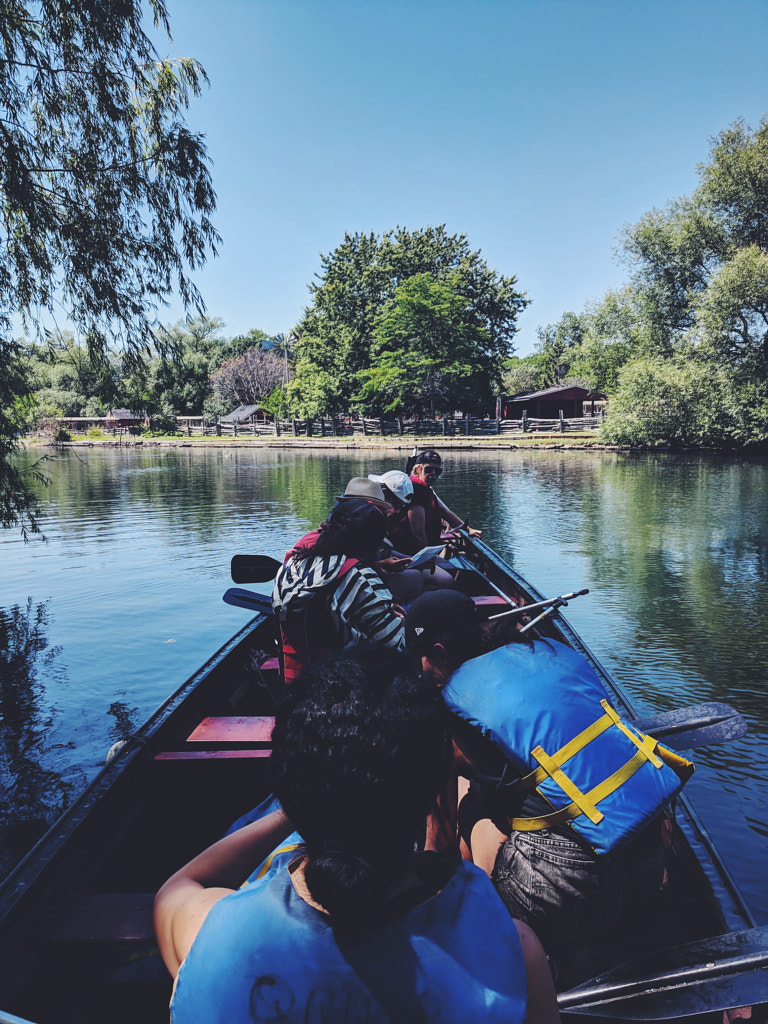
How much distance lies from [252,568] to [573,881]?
3.45 m

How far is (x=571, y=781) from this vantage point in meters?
2.01

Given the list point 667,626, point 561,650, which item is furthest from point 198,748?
point 667,626

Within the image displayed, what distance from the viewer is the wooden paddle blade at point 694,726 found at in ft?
10.1

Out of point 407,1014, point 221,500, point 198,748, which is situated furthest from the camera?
point 221,500

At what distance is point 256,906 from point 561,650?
1.55 m

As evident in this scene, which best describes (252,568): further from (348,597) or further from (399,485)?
(348,597)

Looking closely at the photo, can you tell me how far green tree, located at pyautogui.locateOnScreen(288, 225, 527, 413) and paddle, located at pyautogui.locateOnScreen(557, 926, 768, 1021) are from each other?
161 feet

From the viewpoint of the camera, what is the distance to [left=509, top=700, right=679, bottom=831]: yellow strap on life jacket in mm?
1994

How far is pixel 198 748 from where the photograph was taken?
3.36 m

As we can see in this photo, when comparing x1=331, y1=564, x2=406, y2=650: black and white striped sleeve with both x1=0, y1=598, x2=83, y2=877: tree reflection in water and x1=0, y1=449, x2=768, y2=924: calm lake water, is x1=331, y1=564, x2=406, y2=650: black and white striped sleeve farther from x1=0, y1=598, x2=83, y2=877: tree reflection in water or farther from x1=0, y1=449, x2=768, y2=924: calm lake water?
x1=0, y1=598, x2=83, y2=877: tree reflection in water

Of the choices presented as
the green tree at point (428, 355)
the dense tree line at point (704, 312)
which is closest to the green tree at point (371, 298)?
the green tree at point (428, 355)

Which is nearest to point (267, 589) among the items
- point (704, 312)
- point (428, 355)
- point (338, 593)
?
point (338, 593)

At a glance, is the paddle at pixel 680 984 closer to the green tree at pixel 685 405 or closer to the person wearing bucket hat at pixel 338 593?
the person wearing bucket hat at pixel 338 593

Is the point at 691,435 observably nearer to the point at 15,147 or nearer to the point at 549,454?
the point at 549,454
